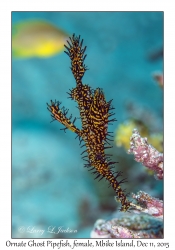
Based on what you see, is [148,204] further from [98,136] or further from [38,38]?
[38,38]

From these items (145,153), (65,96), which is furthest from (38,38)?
(65,96)

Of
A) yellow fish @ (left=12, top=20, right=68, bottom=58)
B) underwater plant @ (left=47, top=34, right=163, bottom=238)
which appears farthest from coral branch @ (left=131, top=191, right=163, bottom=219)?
yellow fish @ (left=12, top=20, right=68, bottom=58)

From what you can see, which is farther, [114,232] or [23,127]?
[23,127]

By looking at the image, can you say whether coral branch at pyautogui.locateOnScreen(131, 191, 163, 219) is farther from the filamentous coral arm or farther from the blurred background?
the blurred background

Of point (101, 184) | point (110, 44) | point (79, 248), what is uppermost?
point (110, 44)

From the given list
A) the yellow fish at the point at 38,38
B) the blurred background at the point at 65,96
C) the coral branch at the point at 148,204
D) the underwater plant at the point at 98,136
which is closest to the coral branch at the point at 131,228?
the underwater plant at the point at 98,136
